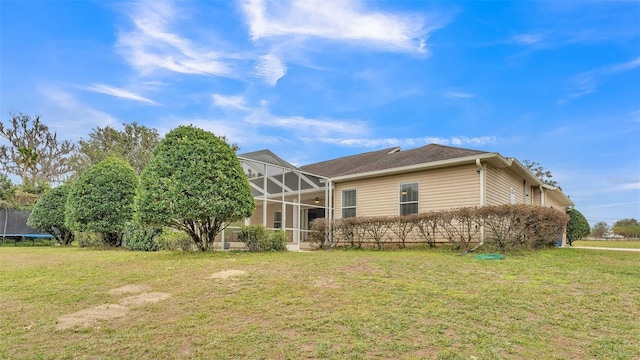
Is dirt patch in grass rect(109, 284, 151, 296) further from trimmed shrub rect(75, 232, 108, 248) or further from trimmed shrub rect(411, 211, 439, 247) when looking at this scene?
trimmed shrub rect(75, 232, 108, 248)

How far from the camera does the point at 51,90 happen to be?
13.9 m

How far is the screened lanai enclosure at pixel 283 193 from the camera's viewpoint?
521 inches

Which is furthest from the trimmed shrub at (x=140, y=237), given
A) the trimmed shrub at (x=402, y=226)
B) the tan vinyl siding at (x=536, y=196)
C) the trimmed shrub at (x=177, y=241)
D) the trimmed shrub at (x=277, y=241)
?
the tan vinyl siding at (x=536, y=196)

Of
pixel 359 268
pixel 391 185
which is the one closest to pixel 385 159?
pixel 391 185

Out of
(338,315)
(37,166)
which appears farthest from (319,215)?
(37,166)

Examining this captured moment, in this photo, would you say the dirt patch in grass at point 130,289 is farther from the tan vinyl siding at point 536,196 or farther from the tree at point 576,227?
the tree at point 576,227

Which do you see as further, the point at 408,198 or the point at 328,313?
the point at 408,198

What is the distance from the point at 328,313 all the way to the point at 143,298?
2.76 metres

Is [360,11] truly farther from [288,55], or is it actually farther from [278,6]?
[288,55]

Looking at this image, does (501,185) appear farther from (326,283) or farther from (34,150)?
(34,150)

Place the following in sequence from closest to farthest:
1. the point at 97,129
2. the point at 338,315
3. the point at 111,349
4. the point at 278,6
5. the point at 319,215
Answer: the point at 111,349 → the point at 338,315 → the point at 278,6 → the point at 319,215 → the point at 97,129

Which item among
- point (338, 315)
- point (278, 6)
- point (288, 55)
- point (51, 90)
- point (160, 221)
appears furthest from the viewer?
point (51, 90)

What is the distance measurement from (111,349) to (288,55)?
10955 millimetres

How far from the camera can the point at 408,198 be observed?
13.4 meters
